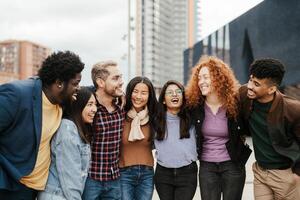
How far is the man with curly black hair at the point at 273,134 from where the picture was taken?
3670mm

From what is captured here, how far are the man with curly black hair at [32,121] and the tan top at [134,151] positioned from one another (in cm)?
89

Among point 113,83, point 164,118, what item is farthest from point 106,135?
point 164,118

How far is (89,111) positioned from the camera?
11.7 ft

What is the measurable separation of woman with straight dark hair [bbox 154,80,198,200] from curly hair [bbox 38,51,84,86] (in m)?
1.15

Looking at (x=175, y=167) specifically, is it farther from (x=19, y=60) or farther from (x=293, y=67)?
(x=19, y=60)

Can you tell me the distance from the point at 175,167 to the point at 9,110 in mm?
1727

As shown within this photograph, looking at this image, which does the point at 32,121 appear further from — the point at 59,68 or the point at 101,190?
the point at 101,190

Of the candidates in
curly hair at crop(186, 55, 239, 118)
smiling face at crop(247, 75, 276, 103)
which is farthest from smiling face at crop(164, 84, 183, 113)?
smiling face at crop(247, 75, 276, 103)

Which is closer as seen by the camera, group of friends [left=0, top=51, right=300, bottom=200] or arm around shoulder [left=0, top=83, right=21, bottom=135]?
arm around shoulder [left=0, top=83, right=21, bottom=135]

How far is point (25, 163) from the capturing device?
120 inches

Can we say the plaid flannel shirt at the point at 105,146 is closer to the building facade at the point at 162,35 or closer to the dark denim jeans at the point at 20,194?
the dark denim jeans at the point at 20,194

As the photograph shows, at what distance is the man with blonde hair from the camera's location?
375 cm

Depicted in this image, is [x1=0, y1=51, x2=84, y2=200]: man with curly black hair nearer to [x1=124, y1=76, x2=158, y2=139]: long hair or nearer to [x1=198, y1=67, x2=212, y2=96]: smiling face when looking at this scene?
[x1=124, y1=76, x2=158, y2=139]: long hair

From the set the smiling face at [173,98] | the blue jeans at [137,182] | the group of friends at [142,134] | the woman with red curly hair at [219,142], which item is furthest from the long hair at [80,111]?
the woman with red curly hair at [219,142]
